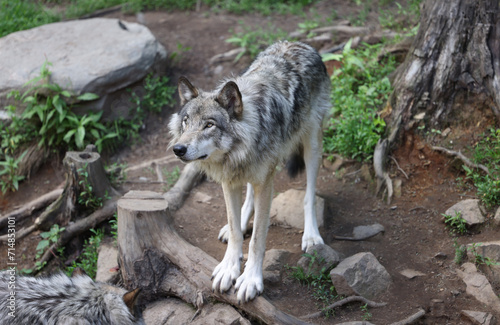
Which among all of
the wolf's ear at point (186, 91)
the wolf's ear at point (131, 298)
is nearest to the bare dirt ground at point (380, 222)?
the wolf's ear at point (131, 298)

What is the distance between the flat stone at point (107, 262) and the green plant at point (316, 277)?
6.92ft

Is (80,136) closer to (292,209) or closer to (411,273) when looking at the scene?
(292,209)

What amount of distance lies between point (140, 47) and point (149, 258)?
15.5ft

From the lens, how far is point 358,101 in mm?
6477

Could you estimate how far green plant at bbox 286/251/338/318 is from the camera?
4020mm

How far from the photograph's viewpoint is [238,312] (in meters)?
3.81

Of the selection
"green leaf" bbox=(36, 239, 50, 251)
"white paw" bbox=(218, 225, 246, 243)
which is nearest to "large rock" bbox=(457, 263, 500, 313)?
"white paw" bbox=(218, 225, 246, 243)

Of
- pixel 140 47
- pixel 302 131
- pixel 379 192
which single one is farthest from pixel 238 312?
pixel 140 47

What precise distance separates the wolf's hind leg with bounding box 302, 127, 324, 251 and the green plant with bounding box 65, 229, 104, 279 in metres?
2.61

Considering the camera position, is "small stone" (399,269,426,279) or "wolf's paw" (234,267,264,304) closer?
"wolf's paw" (234,267,264,304)

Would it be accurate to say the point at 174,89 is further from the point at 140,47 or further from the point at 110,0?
the point at 110,0

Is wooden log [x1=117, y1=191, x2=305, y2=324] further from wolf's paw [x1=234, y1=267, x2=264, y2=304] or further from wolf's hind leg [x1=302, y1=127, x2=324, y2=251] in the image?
wolf's hind leg [x1=302, y1=127, x2=324, y2=251]

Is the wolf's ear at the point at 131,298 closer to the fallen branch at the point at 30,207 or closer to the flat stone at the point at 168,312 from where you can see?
the flat stone at the point at 168,312

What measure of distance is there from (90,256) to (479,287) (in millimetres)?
4336
